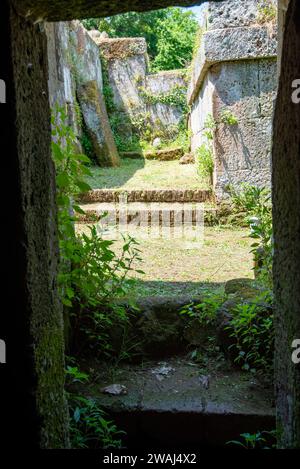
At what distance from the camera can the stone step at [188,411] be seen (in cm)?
245

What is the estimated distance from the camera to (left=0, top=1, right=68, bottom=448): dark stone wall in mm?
1471

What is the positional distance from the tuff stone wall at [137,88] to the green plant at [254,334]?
10.3 meters

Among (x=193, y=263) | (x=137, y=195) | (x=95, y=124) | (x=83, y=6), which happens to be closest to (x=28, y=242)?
(x=83, y=6)

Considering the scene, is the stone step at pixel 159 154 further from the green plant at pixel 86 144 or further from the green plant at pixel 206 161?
the green plant at pixel 206 161

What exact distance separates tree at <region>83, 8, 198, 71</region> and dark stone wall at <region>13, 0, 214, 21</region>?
53.3ft

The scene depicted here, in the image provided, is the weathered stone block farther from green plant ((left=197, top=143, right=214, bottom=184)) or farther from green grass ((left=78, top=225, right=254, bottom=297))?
green grass ((left=78, top=225, right=254, bottom=297))

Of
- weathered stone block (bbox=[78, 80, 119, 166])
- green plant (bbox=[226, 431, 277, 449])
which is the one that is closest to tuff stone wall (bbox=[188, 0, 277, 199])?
weathered stone block (bbox=[78, 80, 119, 166])

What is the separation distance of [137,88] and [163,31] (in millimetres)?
7739

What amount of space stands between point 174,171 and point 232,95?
2903 mm

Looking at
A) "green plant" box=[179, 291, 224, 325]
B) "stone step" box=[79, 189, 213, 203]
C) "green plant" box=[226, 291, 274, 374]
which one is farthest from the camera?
"stone step" box=[79, 189, 213, 203]

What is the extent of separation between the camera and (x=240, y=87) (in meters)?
6.28

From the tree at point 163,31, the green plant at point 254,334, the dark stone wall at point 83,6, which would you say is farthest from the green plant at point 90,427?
the tree at point 163,31

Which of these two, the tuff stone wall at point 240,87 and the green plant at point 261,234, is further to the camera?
the tuff stone wall at point 240,87

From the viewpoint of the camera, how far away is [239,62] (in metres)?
6.20
